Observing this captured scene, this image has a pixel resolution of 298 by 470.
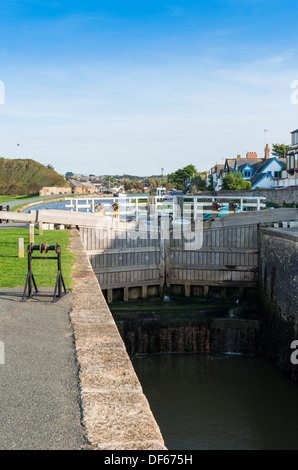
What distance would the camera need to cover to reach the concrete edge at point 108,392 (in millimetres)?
3787

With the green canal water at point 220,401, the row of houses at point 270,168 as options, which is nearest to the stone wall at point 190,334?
the green canal water at point 220,401

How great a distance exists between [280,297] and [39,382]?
12351mm

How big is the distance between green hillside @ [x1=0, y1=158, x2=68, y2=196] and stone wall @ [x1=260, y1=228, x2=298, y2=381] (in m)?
114

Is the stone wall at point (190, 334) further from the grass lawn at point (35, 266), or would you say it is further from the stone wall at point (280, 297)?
the grass lawn at point (35, 266)

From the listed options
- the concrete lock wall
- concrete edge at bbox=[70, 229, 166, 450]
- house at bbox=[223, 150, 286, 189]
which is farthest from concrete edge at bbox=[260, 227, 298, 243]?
house at bbox=[223, 150, 286, 189]

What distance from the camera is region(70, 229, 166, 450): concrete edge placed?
12.4 feet

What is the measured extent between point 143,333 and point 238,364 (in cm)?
347

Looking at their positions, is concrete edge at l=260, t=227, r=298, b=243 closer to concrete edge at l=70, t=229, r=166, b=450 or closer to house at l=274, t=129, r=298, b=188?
concrete edge at l=70, t=229, r=166, b=450

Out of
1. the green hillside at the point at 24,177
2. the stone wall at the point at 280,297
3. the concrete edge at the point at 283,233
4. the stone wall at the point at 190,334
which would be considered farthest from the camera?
the green hillside at the point at 24,177

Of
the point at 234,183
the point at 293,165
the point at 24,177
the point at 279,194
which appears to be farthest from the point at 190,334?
the point at 24,177

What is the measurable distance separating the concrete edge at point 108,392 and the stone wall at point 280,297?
27.7ft

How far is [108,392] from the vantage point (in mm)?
4723

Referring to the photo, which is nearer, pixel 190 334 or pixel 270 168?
pixel 190 334

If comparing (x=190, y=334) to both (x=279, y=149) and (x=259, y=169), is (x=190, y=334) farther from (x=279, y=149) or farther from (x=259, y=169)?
(x=279, y=149)
